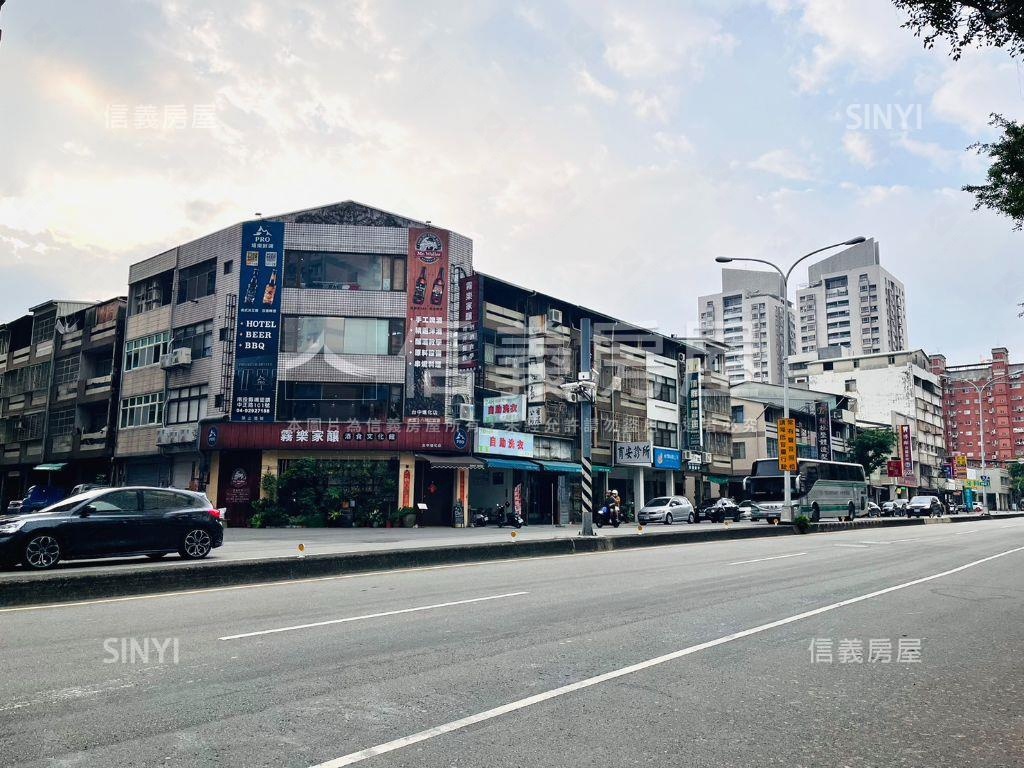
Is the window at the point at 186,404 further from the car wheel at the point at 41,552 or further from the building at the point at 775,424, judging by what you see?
the building at the point at 775,424

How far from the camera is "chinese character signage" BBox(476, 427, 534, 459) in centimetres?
3616

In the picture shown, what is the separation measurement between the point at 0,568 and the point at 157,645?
815 centimetres

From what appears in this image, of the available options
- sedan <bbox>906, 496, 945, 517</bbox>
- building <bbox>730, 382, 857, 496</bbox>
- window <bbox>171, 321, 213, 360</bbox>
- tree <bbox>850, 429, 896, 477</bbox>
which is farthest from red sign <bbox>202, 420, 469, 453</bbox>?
tree <bbox>850, 429, 896, 477</bbox>

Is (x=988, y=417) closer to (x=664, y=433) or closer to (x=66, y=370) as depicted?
(x=664, y=433)

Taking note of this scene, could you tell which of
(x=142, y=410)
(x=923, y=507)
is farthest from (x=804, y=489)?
(x=142, y=410)

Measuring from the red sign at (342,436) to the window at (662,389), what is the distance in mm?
19089

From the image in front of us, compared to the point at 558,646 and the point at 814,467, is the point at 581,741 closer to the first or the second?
the point at 558,646

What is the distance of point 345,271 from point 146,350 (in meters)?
13.5

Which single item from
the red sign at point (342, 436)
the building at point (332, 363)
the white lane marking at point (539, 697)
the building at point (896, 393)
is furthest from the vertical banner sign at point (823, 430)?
the white lane marking at point (539, 697)

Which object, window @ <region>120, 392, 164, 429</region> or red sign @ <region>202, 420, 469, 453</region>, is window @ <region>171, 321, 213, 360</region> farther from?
red sign @ <region>202, 420, 469, 453</region>

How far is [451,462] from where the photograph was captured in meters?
35.0

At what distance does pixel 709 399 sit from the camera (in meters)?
55.9

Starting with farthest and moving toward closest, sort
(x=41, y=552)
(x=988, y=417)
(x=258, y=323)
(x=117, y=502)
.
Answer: (x=988, y=417)
(x=258, y=323)
(x=117, y=502)
(x=41, y=552)

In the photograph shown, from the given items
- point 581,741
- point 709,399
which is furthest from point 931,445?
point 581,741
